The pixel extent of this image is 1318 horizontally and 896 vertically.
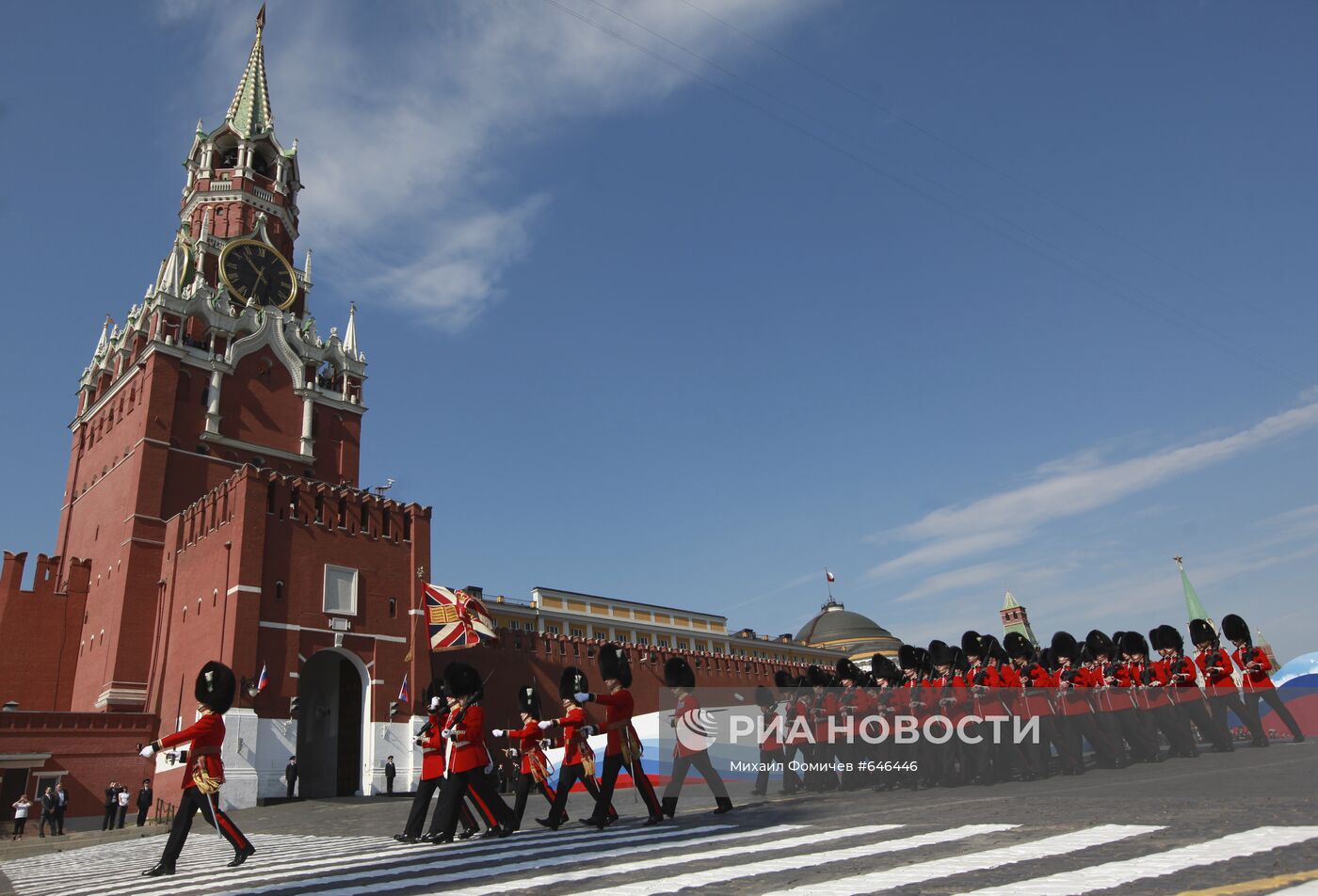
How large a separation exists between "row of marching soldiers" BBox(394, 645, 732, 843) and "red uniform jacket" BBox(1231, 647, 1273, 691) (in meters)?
8.45

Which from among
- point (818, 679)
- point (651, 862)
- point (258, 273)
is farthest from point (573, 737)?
point (258, 273)

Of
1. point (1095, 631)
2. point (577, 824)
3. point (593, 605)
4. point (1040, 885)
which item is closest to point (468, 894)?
point (1040, 885)

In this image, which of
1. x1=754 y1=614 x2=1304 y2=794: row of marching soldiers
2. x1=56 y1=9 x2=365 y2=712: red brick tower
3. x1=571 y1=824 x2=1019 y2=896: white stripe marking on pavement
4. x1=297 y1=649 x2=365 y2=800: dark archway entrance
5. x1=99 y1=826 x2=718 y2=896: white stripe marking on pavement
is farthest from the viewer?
x1=56 y1=9 x2=365 y2=712: red brick tower

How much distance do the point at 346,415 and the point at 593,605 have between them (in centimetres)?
2318

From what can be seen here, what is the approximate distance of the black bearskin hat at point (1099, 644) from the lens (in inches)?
591

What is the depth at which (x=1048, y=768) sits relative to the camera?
12625 millimetres

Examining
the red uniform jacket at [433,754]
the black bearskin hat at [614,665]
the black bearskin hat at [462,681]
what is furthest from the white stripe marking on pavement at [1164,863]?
the red uniform jacket at [433,754]

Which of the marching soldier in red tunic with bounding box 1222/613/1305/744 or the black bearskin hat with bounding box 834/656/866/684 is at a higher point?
the black bearskin hat with bounding box 834/656/866/684

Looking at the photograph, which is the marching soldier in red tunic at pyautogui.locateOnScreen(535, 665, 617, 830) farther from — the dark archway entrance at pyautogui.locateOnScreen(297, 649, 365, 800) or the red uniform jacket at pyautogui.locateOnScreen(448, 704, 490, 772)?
the dark archway entrance at pyautogui.locateOnScreen(297, 649, 365, 800)

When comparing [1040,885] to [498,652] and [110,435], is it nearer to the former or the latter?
[498,652]

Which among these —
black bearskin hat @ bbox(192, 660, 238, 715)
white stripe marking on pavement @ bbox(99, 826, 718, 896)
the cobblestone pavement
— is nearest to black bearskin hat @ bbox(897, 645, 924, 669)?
the cobblestone pavement

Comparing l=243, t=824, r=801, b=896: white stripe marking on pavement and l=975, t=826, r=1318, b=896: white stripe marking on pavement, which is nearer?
l=975, t=826, r=1318, b=896: white stripe marking on pavement

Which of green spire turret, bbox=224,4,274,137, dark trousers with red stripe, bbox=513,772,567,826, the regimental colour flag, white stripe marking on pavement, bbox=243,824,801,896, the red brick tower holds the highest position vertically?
green spire turret, bbox=224,4,274,137

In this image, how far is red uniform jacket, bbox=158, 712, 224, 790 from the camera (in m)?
8.80
